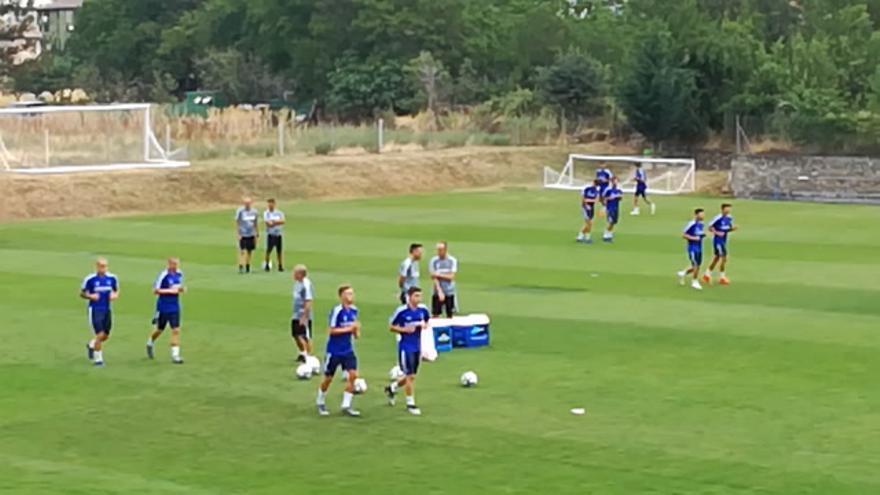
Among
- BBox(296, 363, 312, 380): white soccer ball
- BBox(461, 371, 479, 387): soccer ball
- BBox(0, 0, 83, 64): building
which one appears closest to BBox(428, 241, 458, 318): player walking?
BBox(296, 363, 312, 380): white soccer ball

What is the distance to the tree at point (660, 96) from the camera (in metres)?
71.9

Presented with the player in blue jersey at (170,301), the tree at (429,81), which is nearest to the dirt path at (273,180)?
the tree at (429,81)

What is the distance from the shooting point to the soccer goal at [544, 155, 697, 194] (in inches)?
2581

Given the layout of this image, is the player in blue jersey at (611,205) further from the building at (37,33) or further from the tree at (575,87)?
the building at (37,33)

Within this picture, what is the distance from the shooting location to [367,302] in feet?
109

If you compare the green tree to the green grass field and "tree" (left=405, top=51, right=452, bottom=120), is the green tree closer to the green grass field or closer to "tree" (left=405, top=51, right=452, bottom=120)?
"tree" (left=405, top=51, right=452, bottom=120)

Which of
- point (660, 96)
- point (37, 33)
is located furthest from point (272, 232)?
point (37, 33)

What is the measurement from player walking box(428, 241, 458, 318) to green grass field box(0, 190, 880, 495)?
1.06 m

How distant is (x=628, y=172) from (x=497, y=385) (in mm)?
45540

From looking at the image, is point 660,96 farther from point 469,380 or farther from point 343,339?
point 343,339

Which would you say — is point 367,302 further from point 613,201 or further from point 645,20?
point 645,20

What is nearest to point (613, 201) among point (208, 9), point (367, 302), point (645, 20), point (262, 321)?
point (367, 302)

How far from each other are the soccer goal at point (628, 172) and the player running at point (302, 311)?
38626 mm

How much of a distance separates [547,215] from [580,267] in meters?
15.0
